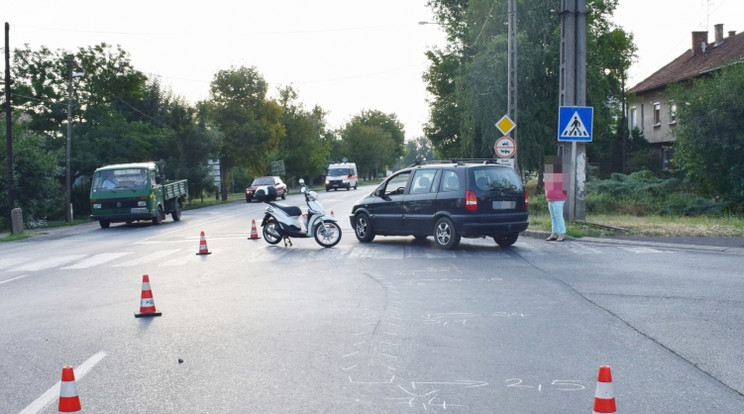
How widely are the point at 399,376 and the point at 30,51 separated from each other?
43.5 m

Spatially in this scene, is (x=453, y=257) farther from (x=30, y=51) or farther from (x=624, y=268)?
(x=30, y=51)

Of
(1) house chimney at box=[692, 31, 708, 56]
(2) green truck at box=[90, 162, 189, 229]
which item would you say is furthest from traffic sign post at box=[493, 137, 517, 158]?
(1) house chimney at box=[692, 31, 708, 56]

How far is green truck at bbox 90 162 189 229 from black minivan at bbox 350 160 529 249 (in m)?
13.7

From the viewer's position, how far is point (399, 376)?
6.20m

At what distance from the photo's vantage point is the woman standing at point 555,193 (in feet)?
56.6

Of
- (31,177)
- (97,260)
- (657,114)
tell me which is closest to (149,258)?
(97,260)

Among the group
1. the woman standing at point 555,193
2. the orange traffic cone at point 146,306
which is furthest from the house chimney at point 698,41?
the orange traffic cone at point 146,306

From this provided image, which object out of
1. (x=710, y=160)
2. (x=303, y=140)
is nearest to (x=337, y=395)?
(x=710, y=160)

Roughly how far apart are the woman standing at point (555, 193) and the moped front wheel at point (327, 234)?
4.66 metres

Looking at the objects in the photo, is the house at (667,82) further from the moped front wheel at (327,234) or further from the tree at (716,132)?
the moped front wheel at (327,234)

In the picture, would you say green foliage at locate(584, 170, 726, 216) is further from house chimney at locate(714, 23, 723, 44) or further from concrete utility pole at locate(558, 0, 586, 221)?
house chimney at locate(714, 23, 723, 44)

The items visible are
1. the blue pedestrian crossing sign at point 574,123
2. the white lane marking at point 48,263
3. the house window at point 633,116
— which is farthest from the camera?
the house window at point 633,116

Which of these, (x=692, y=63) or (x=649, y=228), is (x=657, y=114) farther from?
(x=649, y=228)

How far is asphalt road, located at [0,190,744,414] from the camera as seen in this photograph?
225 inches
